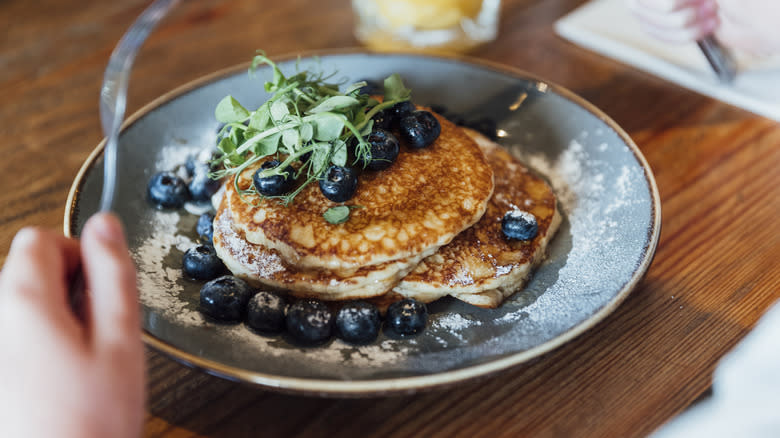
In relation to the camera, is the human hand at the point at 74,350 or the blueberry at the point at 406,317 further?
the blueberry at the point at 406,317

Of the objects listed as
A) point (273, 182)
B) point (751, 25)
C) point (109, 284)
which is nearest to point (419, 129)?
point (273, 182)

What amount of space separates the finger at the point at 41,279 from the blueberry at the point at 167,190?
0.52 meters

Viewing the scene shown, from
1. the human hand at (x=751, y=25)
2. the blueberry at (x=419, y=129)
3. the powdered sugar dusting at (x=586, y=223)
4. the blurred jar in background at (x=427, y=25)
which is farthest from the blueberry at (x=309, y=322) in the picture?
the human hand at (x=751, y=25)

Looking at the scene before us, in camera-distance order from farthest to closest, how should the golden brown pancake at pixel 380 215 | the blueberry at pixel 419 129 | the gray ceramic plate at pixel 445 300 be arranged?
the blueberry at pixel 419 129 < the golden brown pancake at pixel 380 215 < the gray ceramic plate at pixel 445 300

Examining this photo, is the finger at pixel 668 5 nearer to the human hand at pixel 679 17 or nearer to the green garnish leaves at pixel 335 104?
the human hand at pixel 679 17

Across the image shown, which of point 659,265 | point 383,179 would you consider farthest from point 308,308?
point 659,265

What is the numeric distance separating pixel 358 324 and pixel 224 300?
238mm

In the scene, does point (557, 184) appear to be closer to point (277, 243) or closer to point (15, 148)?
point (277, 243)

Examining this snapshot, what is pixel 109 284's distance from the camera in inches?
26.9

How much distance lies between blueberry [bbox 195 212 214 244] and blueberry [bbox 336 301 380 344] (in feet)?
1.28

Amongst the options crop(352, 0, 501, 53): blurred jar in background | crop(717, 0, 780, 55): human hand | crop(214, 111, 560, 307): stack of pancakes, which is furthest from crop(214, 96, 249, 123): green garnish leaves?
crop(717, 0, 780, 55): human hand

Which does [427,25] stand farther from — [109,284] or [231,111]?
[109,284]

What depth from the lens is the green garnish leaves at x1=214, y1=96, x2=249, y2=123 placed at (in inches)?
49.4

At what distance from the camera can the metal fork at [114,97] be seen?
755 mm
